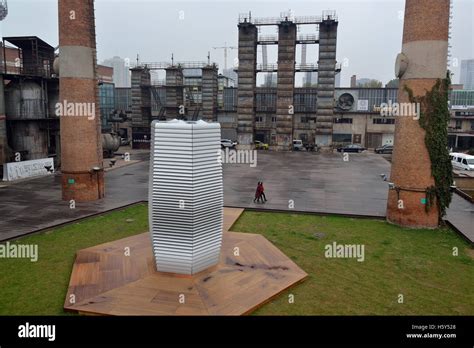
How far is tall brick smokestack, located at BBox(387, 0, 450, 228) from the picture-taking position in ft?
62.4

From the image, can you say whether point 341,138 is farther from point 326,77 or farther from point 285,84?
point 285,84

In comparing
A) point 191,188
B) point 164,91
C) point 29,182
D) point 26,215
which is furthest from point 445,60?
point 164,91

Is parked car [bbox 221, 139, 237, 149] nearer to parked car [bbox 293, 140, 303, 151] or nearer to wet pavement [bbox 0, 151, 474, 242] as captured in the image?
parked car [bbox 293, 140, 303, 151]

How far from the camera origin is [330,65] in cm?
5659

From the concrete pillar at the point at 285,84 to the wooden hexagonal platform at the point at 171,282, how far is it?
43.4 m

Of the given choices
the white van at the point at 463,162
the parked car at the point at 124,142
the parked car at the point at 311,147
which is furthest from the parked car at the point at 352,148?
the parked car at the point at 124,142

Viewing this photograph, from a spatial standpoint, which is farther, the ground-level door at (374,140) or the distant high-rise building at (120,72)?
the distant high-rise building at (120,72)

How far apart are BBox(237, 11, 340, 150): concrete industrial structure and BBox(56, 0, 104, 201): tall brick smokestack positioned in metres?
36.2

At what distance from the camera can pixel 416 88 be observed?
19.6m

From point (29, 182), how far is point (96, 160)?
931 cm

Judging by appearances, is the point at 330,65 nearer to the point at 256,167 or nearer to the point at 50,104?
the point at 256,167

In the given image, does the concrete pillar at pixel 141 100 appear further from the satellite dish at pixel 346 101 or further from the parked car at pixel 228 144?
the satellite dish at pixel 346 101

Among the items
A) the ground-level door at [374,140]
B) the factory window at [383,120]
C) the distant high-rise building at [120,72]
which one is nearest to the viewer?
the factory window at [383,120]

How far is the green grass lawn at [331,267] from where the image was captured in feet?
39.7
